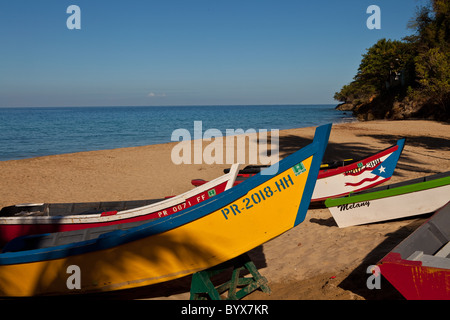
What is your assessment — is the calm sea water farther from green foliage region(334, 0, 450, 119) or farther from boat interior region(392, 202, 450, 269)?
boat interior region(392, 202, 450, 269)

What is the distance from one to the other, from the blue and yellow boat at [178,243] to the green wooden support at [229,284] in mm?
190

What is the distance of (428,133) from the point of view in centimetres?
2111

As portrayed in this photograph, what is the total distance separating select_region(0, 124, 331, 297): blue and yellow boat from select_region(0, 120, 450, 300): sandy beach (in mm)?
1030

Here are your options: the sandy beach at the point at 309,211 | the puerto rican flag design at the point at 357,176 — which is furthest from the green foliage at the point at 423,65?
the puerto rican flag design at the point at 357,176

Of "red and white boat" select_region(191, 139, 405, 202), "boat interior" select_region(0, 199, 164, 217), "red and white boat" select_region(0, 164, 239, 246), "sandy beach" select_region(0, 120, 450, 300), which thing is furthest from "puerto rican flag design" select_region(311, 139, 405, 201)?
"boat interior" select_region(0, 199, 164, 217)

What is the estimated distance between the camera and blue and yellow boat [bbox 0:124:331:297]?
3.79 metres

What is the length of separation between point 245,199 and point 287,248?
8.58ft

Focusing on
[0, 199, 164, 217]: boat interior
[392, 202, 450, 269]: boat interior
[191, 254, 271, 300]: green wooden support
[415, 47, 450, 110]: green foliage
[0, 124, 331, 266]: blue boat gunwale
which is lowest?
[191, 254, 271, 300]: green wooden support

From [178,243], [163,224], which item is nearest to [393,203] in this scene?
[178,243]

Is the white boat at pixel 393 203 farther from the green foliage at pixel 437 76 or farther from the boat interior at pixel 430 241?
the green foliage at pixel 437 76

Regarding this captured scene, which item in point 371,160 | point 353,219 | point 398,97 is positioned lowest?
point 353,219

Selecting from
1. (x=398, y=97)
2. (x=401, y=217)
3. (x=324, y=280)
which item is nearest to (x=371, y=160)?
(x=401, y=217)

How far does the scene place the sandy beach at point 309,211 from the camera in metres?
4.58
